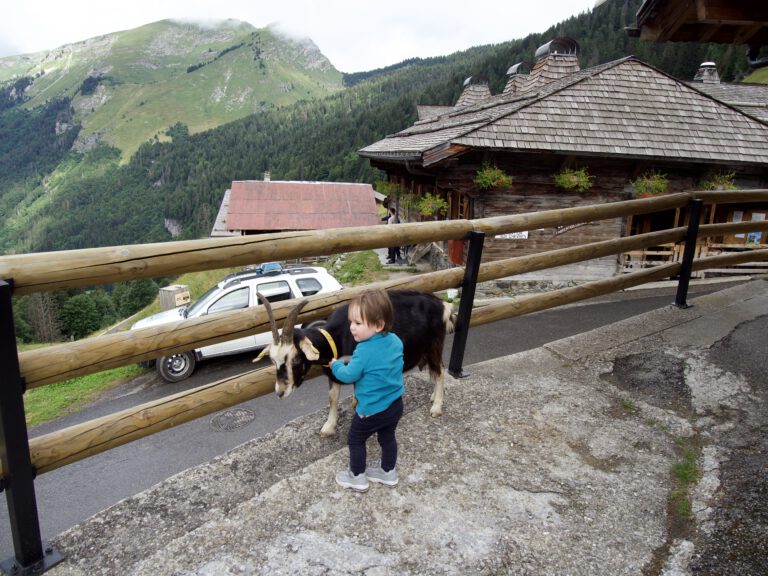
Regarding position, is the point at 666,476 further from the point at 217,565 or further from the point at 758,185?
the point at 758,185

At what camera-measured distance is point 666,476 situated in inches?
118

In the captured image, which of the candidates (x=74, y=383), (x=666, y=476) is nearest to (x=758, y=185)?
(x=666, y=476)

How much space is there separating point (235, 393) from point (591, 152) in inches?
394

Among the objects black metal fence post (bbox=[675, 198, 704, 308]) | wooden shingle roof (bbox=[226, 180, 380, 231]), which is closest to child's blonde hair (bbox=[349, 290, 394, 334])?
black metal fence post (bbox=[675, 198, 704, 308])

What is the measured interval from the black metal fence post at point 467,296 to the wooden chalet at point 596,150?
678cm

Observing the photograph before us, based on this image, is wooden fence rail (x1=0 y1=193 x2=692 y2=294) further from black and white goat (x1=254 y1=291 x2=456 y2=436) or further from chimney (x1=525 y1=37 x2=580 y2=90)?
chimney (x1=525 y1=37 x2=580 y2=90)

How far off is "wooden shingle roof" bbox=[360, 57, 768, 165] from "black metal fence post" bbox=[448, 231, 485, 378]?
676 cm

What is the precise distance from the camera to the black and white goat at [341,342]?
2715 mm

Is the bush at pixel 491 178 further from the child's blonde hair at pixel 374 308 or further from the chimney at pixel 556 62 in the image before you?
the child's blonde hair at pixel 374 308

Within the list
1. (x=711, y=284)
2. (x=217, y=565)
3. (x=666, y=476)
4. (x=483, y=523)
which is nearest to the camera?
(x=217, y=565)

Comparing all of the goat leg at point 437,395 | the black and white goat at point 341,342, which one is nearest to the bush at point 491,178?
the black and white goat at point 341,342

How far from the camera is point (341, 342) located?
3.06 meters

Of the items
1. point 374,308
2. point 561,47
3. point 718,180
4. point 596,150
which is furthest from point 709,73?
point 374,308

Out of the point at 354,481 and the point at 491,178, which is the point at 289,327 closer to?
the point at 354,481
